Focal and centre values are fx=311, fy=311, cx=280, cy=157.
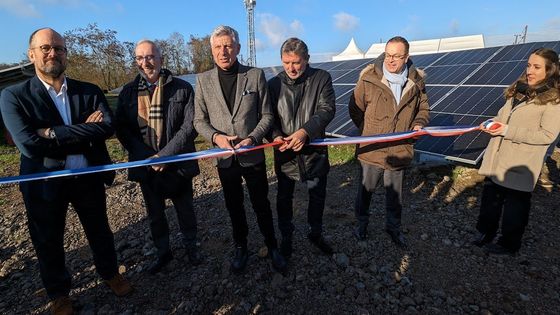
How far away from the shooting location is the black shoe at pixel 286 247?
345 cm

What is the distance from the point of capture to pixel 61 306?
2.83 meters

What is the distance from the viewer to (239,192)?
3094 millimetres

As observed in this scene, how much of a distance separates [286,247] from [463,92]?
4.87 m

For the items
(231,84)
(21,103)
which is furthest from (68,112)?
(231,84)

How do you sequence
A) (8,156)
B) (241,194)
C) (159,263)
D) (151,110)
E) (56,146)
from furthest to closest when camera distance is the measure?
(8,156), (159,263), (241,194), (151,110), (56,146)

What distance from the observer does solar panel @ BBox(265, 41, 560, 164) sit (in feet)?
14.9

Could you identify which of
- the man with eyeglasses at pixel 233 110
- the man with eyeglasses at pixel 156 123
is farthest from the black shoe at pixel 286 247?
the man with eyeglasses at pixel 156 123

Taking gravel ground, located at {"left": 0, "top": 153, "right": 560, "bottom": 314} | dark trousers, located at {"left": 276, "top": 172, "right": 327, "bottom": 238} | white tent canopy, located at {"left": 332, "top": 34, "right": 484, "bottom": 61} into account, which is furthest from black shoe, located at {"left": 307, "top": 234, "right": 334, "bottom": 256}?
white tent canopy, located at {"left": 332, "top": 34, "right": 484, "bottom": 61}

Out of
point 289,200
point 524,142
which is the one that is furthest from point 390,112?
point 289,200

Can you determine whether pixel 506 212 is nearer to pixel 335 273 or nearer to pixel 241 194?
pixel 335 273

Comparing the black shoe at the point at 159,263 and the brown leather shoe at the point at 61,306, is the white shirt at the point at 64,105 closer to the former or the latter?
the brown leather shoe at the point at 61,306

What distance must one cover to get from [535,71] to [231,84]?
9.30 feet

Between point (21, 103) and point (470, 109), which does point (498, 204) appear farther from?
point (21, 103)

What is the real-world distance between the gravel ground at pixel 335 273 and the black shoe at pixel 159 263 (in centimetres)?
6
